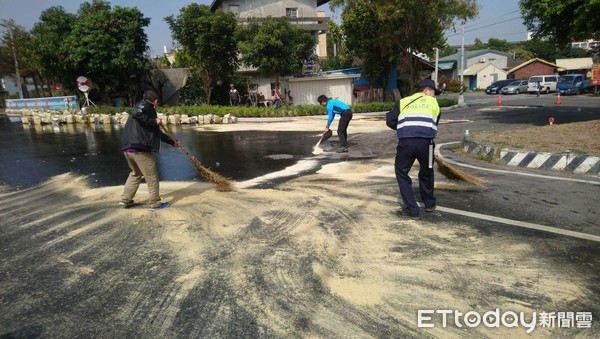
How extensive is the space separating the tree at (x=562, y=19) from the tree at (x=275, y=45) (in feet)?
41.5

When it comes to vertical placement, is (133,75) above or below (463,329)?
above

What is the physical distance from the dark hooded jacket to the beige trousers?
0.11 metres

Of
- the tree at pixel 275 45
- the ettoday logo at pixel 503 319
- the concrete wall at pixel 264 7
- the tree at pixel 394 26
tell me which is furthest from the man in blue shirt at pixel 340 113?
the concrete wall at pixel 264 7

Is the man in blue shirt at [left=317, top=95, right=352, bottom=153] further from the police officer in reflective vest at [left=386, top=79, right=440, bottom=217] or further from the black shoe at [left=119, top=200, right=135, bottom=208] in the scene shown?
the black shoe at [left=119, top=200, right=135, bottom=208]

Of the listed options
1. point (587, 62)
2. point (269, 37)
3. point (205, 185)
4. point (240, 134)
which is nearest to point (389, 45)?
point (269, 37)

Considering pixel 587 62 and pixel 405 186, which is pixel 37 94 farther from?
pixel 587 62

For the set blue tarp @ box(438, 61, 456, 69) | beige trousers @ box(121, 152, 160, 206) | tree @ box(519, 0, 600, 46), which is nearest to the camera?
beige trousers @ box(121, 152, 160, 206)

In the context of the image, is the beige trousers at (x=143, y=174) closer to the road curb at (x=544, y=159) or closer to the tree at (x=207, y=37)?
the road curb at (x=544, y=159)

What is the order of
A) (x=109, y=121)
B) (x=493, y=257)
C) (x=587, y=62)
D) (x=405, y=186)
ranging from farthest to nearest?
(x=587, y=62)
(x=109, y=121)
(x=405, y=186)
(x=493, y=257)

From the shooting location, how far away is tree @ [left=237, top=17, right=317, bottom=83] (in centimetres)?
2216

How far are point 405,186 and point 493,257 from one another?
1360mm

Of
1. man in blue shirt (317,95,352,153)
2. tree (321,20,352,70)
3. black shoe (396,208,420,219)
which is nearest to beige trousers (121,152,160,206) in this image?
black shoe (396,208,420,219)

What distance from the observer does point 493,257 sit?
3730mm

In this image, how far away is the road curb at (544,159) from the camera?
6.91 meters
